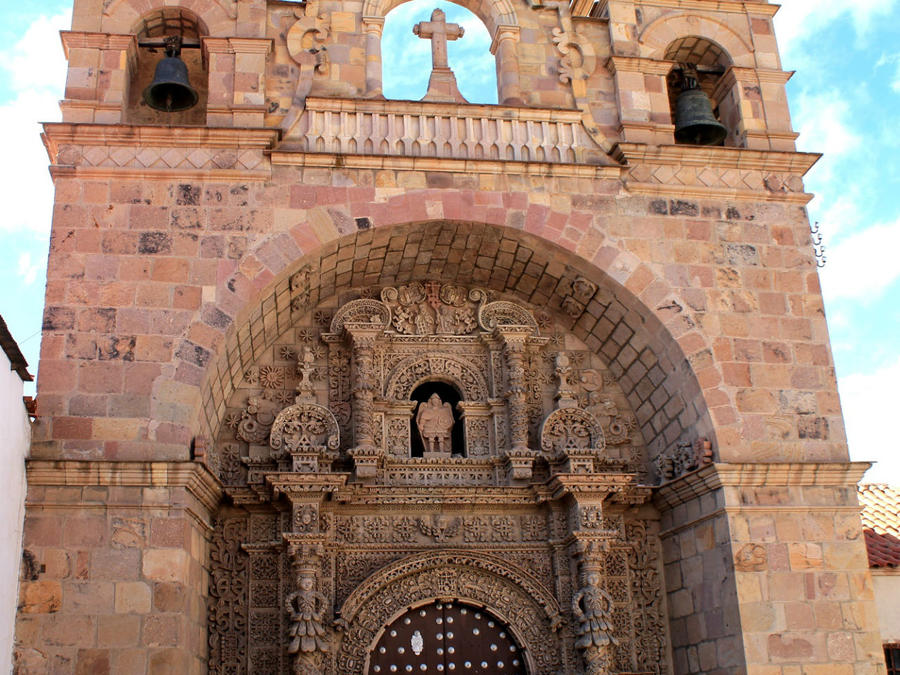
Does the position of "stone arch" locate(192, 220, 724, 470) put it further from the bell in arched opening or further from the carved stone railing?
the bell in arched opening

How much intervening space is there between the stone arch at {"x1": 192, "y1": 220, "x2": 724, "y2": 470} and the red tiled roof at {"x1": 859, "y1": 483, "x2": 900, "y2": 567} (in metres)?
2.02

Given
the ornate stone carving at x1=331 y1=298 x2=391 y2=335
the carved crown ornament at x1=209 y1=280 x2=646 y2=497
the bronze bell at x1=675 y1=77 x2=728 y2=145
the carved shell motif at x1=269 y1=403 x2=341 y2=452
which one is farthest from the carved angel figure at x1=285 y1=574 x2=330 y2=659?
the bronze bell at x1=675 y1=77 x2=728 y2=145

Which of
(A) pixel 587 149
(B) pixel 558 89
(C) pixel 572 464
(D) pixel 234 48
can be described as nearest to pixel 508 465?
(C) pixel 572 464

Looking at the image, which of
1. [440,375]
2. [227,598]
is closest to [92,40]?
[440,375]

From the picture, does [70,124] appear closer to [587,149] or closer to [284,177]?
[284,177]

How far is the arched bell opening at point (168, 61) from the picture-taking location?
9.00 m

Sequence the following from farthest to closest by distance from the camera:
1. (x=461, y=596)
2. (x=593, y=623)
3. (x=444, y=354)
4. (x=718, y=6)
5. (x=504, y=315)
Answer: (x=718, y=6)
(x=504, y=315)
(x=444, y=354)
(x=461, y=596)
(x=593, y=623)

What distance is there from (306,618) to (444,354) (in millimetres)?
2679

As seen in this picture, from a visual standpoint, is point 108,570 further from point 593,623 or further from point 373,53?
point 373,53

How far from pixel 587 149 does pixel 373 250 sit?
2.13m

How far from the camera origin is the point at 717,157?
904 cm

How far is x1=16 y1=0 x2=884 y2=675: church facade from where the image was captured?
25.3 ft

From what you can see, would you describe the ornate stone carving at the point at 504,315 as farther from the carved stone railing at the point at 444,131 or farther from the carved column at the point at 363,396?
the carved stone railing at the point at 444,131

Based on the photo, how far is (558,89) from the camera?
9.33 meters
